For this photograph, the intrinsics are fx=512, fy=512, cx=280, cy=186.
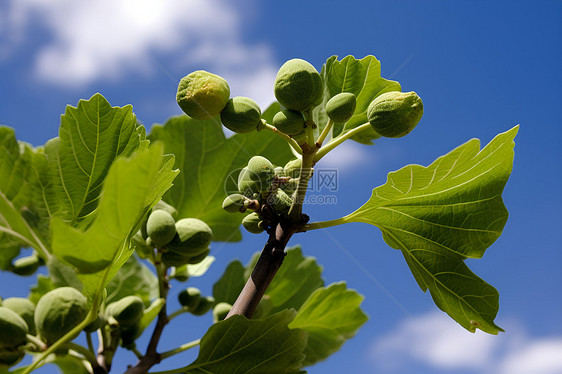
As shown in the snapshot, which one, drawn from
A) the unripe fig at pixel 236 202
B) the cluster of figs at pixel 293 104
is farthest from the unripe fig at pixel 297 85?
the unripe fig at pixel 236 202

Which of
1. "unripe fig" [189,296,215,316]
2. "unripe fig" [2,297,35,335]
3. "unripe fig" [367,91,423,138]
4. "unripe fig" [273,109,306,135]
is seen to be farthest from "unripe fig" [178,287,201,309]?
"unripe fig" [367,91,423,138]

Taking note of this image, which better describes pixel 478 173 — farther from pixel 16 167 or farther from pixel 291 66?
pixel 16 167

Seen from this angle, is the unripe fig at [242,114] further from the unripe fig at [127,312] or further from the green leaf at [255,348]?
the unripe fig at [127,312]

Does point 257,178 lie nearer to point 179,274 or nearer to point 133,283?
point 179,274

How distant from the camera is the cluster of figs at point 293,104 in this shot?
1359 millimetres

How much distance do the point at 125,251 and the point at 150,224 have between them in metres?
0.34

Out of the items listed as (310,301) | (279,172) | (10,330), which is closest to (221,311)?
(310,301)

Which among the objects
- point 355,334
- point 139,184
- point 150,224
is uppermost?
point 150,224

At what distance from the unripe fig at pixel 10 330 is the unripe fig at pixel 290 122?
2.77ft

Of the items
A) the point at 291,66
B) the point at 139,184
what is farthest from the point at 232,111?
the point at 139,184

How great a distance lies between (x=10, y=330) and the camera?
128 centimetres

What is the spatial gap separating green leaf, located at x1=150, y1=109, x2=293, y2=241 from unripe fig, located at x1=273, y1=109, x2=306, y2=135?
2.46 feet

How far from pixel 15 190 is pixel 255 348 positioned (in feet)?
2.61

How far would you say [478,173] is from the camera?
1470 millimetres
